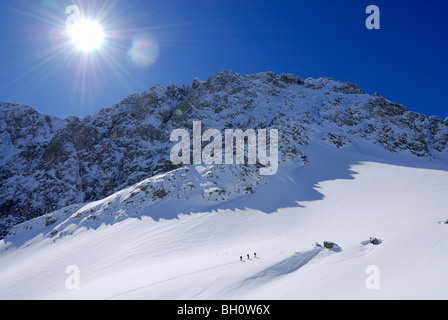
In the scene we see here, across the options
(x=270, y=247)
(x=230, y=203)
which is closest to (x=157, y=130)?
(x=230, y=203)

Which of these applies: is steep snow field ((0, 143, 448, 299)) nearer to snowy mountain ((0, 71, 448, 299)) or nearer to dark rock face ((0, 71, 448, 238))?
snowy mountain ((0, 71, 448, 299))

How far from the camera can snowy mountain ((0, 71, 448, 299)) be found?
39.3 feet

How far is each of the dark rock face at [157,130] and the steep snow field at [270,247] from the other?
19.1m

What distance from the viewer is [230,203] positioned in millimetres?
30797

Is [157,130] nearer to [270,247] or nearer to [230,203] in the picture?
[230,203]

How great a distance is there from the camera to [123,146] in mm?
74688

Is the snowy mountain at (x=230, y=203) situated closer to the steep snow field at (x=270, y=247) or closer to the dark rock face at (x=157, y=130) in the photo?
the steep snow field at (x=270, y=247)

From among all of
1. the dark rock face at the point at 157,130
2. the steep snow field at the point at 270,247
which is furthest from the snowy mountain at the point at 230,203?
the dark rock face at the point at 157,130

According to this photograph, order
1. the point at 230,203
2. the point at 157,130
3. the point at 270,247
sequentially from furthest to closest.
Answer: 1. the point at 157,130
2. the point at 230,203
3. the point at 270,247

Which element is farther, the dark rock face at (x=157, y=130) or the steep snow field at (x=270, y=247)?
the dark rock face at (x=157, y=130)

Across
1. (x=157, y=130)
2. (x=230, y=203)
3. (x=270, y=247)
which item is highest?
(x=157, y=130)

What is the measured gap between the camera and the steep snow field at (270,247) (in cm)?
1038

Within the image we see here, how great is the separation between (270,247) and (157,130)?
6963 cm
